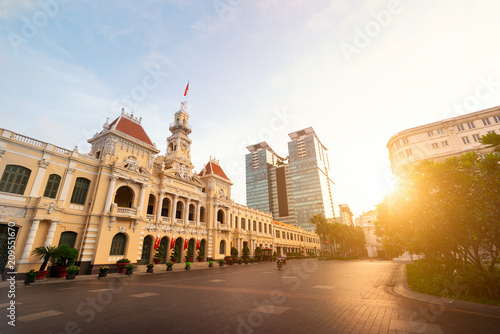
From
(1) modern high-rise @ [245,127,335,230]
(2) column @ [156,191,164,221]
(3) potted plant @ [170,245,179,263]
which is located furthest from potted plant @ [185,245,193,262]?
(1) modern high-rise @ [245,127,335,230]

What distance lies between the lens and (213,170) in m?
43.6

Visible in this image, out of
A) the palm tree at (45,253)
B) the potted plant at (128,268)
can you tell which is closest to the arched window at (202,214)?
the potted plant at (128,268)

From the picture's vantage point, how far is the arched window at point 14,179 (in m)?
18.7

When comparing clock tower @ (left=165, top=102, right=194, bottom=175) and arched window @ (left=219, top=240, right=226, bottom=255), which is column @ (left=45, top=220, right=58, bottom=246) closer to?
clock tower @ (left=165, top=102, right=194, bottom=175)

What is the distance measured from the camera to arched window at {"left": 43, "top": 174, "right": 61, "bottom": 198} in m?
21.2

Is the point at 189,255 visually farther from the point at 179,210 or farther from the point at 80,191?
the point at 80,191

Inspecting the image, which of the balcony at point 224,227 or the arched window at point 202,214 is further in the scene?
the arched window at point 202,214

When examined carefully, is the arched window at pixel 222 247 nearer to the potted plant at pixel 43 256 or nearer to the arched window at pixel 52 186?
the potted plant at pixel 43 256

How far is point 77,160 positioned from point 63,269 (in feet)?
35.8

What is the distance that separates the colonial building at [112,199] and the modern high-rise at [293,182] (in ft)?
287

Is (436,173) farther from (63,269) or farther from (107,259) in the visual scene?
(107,259)

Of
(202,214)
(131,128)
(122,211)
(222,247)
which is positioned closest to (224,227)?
(222,247)

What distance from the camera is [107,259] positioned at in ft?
78.0

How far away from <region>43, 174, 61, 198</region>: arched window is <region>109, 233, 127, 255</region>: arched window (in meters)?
7.59
